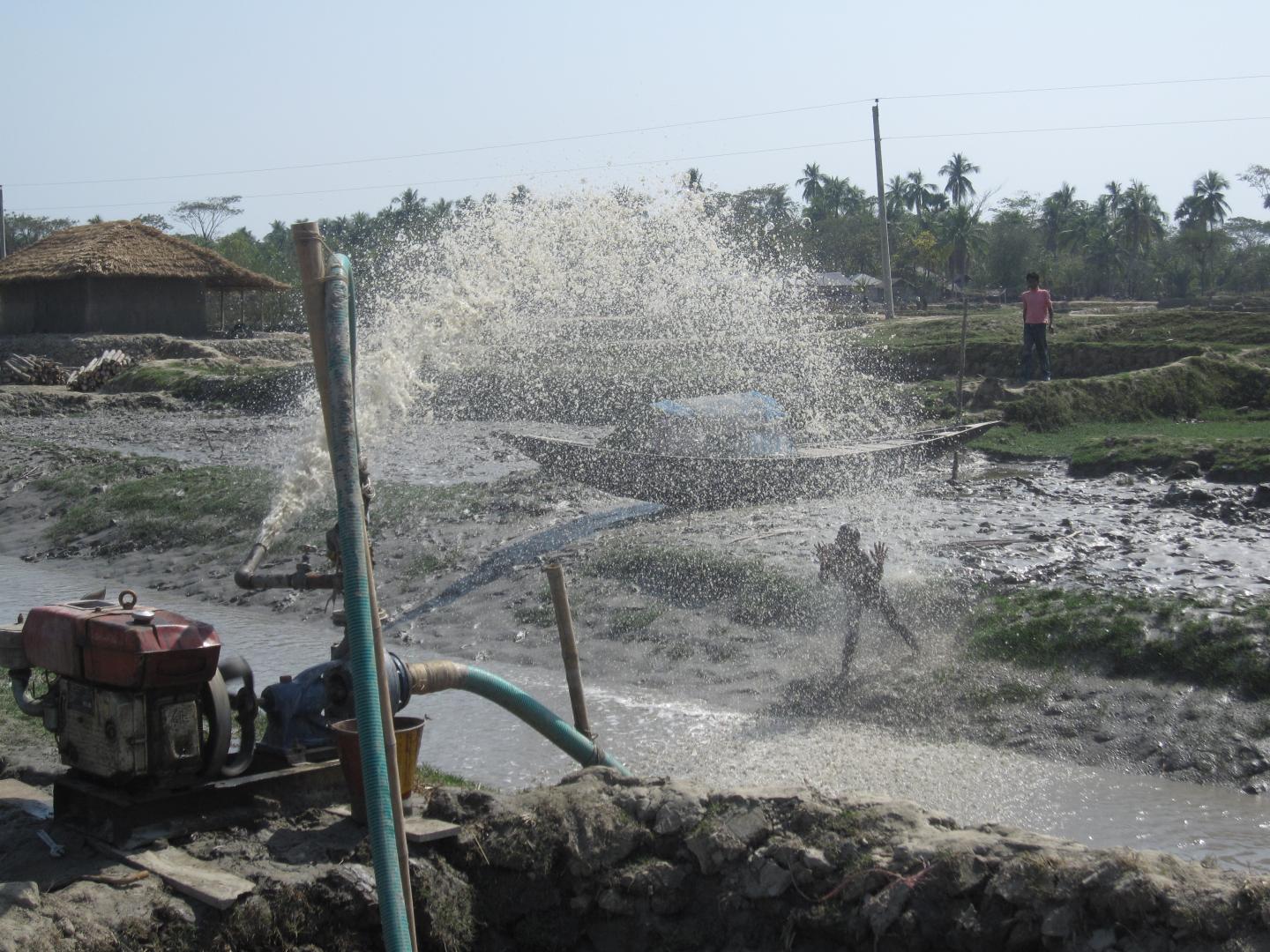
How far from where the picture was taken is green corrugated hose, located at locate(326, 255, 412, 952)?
135 inches

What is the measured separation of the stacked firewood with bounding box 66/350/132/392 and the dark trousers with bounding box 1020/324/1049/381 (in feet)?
80.1

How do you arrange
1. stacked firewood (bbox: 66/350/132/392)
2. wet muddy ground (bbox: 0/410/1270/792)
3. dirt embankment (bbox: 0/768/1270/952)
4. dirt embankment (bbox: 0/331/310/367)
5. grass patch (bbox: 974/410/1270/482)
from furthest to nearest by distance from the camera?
dirt embankment (bbox: 0/331/310/367) → stacked firewood (bbox: 66/350/132/392) → grass patch (bbox: 974/410/1270/482) → wet muddy ground (bbox: 0/410/1270/792) → dirt embankment (bbox: 0/768/1270/952)

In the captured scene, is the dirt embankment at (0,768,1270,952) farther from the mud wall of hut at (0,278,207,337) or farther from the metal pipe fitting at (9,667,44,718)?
the mud wall of hut at (0,278,207,337)

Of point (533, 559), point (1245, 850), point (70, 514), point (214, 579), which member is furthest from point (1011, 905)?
point (70, 514)

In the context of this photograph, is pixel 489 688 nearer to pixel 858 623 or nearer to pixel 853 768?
pixel 853 768

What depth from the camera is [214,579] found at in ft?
43.1

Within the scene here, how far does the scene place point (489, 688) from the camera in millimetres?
5184

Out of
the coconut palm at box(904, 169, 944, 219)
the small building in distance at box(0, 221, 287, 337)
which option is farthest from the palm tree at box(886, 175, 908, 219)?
the small building in distance at box(0, 221, 287, 337)

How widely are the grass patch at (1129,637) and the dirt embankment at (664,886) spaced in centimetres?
434

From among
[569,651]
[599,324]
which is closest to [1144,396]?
[599,324]

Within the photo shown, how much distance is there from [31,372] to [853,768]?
31.4 meters

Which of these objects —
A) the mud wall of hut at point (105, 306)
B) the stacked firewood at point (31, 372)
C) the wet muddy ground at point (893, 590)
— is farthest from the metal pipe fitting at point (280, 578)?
Answer: the mud wall of hut at point (105, 306)

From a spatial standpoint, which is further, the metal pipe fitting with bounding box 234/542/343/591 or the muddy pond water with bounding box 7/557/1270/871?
the muddy pond water with bounding box 7/557/1270/871

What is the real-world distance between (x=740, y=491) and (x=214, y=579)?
576cm
